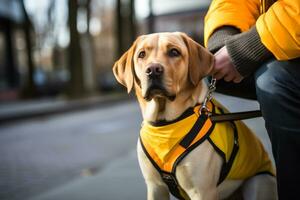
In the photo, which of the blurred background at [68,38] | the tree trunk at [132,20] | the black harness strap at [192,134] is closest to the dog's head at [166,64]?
the black harness strap at [192,134]

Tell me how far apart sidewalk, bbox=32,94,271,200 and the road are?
0.41 metres

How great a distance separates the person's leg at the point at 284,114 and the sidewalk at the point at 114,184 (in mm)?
1994

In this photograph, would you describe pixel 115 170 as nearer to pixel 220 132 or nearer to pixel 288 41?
pixel 220 132

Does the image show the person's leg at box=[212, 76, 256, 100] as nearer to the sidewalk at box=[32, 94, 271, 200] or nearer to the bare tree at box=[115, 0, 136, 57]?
the sidewalk at box=[32, 94, 271, 200]

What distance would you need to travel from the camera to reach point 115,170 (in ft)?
19.6

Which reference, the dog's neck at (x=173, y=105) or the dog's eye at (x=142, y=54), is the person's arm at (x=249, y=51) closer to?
the dog's neck at (x=173, y=105)

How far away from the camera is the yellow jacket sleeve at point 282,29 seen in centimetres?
246

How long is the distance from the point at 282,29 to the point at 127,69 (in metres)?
1.02

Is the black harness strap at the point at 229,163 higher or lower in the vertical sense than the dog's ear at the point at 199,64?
lower

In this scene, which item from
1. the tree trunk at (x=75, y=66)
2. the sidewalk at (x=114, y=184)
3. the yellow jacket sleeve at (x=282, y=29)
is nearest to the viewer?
the yellow jacket sleeve at (x=282, y=29)

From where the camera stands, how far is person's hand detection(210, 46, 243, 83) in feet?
9.46

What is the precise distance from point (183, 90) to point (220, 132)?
343mm

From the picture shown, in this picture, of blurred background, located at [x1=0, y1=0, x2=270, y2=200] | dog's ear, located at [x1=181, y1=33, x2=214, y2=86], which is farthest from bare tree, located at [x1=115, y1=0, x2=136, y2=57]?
dog's ear, located at [x1=181, y1=33, x2=214, y2=86]

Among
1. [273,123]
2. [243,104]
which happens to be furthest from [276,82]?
[243,104]
